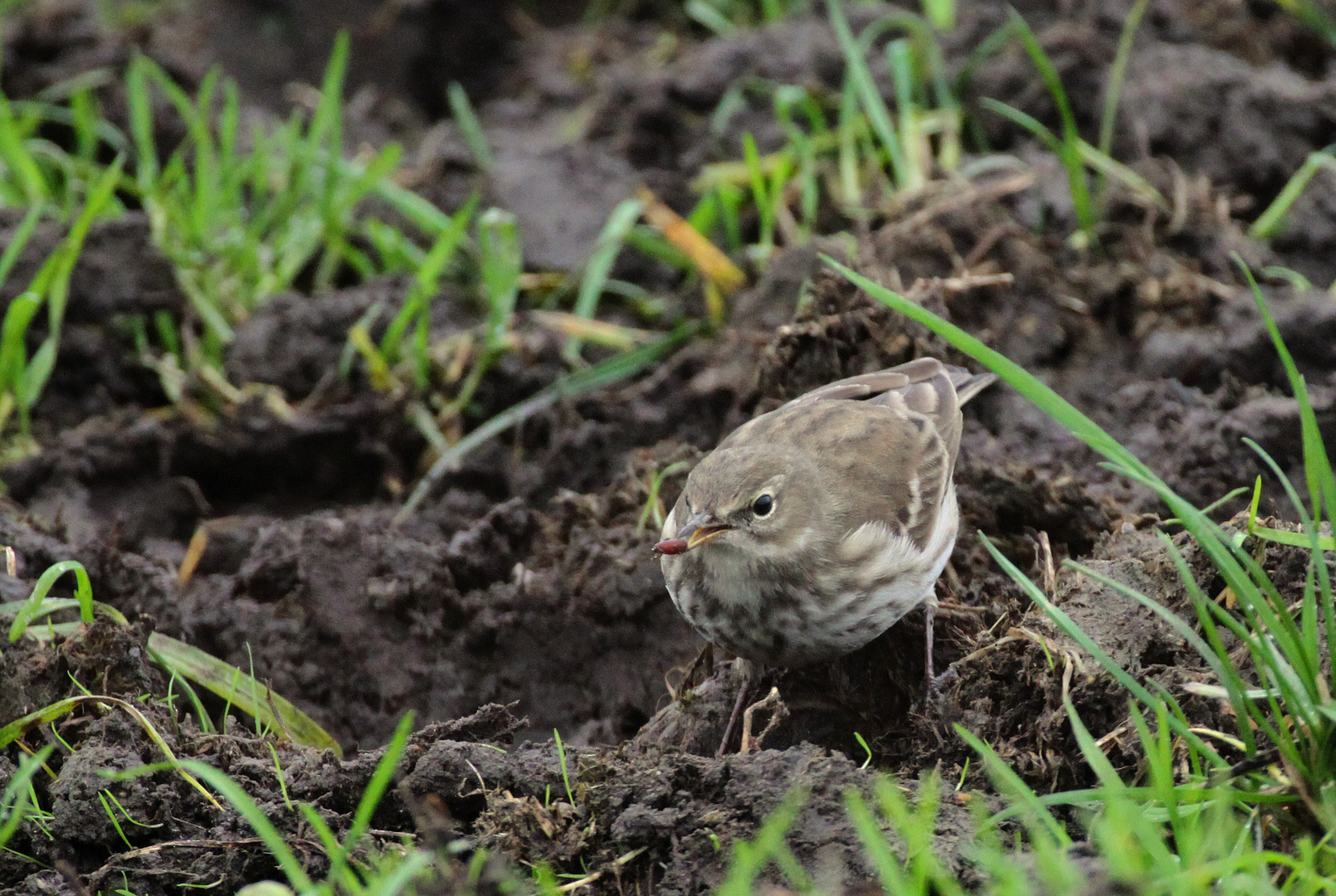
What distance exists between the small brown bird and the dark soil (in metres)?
0.23

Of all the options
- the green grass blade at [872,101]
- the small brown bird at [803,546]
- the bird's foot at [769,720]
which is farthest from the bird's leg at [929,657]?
the green grass blade at [872,101]

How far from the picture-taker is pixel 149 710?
12.0 feet

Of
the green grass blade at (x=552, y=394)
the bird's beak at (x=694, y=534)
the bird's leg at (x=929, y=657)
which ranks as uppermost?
the bird's beak at (x=694, y=534)

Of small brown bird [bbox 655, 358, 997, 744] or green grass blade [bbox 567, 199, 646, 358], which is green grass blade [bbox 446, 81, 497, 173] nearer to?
green grass blade [bbox 567, 199, 646, 358]

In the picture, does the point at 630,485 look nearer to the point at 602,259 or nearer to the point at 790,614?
the point at 790,614

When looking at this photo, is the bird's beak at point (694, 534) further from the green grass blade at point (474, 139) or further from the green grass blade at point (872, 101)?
the green grass blade at point (474, 139)

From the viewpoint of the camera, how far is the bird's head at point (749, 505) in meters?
3.77

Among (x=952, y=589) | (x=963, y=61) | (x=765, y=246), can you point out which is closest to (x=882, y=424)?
(x=952, y=589)

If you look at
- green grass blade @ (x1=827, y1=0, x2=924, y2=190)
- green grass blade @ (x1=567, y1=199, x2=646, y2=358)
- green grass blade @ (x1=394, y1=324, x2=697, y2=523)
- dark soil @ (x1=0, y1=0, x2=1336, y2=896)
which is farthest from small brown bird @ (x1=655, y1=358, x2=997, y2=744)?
green grass blade @ (x1=827, y1=0, x2=924, y2=190)

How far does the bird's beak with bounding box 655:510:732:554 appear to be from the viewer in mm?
3648

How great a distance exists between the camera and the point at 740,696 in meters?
3.82

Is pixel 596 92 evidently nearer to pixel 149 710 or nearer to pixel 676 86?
pixel 676 86

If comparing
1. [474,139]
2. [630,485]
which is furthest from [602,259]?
[630,485]

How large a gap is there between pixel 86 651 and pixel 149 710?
0.28 meters
